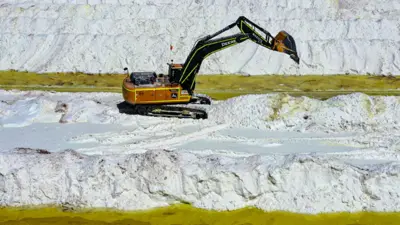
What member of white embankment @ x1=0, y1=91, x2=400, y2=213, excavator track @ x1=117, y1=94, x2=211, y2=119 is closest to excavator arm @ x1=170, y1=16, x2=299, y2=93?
excavator track @ x1=117, y1=94, x2=211, y2=119

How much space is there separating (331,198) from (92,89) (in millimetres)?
15232

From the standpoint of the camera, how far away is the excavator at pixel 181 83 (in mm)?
16875

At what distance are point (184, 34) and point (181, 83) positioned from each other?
12685 millimetres

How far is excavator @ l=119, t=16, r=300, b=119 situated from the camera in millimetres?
16875

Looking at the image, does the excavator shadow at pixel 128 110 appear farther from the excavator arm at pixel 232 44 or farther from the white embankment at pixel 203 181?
the white embankment at pixel 203 181

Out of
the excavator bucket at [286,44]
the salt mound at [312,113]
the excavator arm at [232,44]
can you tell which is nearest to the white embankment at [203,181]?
the salt mound at [312,113]

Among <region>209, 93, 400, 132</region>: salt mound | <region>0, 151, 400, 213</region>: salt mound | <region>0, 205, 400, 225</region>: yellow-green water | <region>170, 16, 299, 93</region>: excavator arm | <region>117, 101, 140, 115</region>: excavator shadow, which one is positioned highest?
<region>170, 16, 299, 93</region>: excavator arm

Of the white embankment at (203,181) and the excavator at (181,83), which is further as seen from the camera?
the excavator at (181,83)

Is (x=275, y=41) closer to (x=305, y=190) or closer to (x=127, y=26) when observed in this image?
(x=305, y=190)

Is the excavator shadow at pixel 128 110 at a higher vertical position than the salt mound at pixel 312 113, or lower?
lower

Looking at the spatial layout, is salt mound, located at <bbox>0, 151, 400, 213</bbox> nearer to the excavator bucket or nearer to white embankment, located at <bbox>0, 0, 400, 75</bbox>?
the excavator bucket

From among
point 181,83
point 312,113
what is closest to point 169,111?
point 181,83

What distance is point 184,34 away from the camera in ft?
96.7

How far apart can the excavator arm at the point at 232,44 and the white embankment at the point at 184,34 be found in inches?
377
